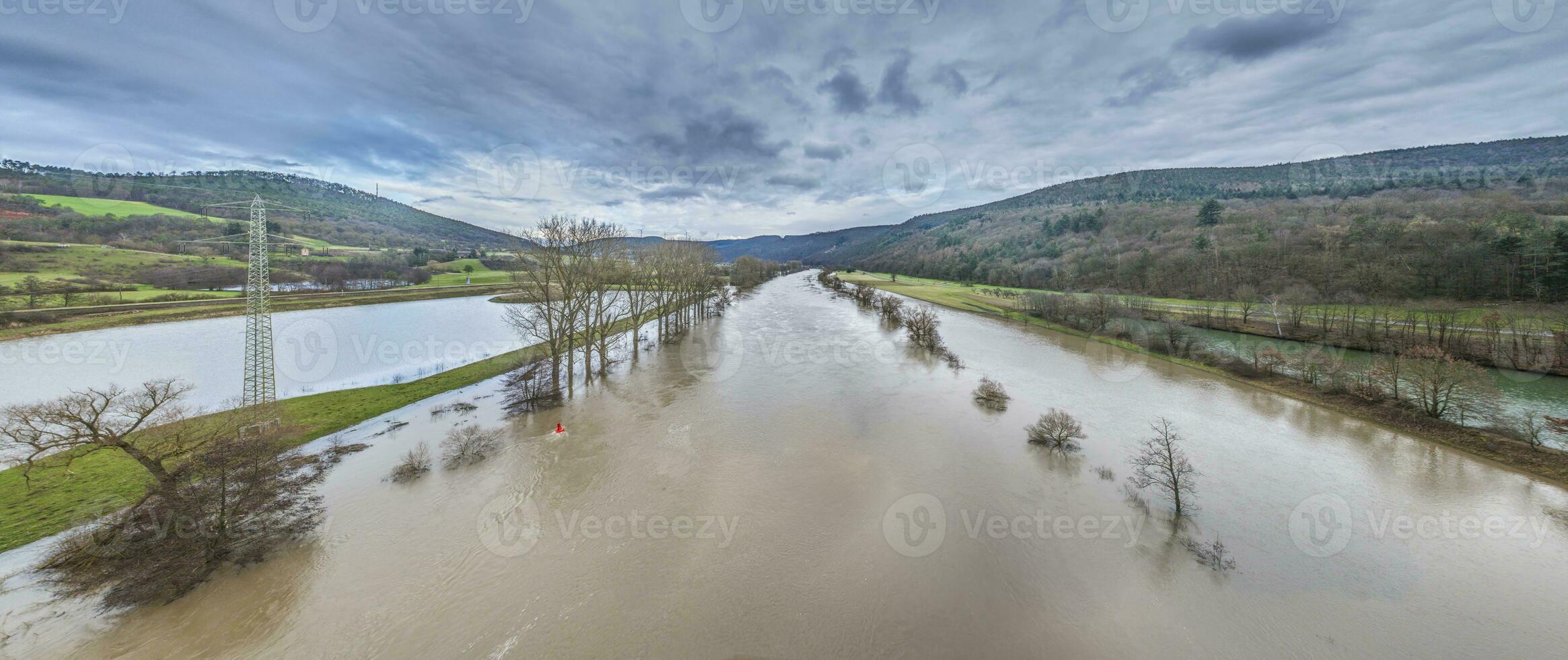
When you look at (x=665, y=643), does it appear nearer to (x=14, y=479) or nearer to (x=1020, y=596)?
(x=1020, y=596)

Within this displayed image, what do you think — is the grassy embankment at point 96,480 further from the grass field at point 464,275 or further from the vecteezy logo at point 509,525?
the grass field at point 464,275

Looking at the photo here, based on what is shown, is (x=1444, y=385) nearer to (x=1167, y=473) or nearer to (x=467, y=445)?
(x=1167, y=473)

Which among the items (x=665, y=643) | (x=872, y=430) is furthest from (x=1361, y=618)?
(x=665, y=643)

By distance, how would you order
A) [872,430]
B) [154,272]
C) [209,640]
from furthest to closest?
[154,272] < [872,430] < [209,640]
